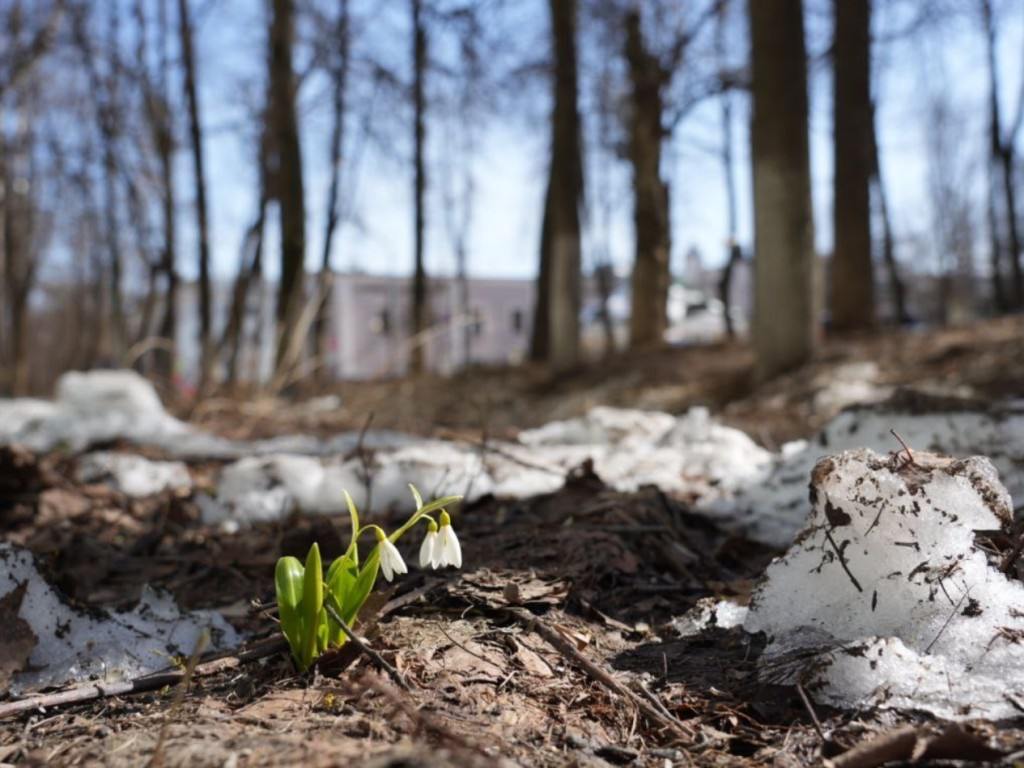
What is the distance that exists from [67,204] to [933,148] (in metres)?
33.6

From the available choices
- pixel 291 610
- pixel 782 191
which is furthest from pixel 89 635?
pixel 782 191

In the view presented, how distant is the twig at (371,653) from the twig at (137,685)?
202 mm

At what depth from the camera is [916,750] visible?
1231 mm

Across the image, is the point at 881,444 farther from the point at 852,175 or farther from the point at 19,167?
the point at 19,167

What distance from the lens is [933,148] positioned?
36.0 m

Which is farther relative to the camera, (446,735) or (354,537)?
(354,537)

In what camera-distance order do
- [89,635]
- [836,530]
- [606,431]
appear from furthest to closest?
[606,431]
[89,635]
[836,530]

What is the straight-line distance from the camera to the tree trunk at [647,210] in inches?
449

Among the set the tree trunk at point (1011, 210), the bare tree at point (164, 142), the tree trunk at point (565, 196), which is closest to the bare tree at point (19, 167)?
the bare tree at point (164, 142)

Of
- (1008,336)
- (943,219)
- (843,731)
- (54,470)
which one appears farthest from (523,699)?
(943,219)

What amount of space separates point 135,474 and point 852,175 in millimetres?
7783

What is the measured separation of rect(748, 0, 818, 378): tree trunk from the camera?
660 centimetres

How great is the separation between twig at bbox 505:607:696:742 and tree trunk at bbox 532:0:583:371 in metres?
7.73

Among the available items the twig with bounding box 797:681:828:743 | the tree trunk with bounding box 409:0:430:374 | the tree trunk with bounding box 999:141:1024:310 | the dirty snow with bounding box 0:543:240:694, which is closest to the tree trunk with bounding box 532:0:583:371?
the tree trunk with bounding box 409:0:430:374
